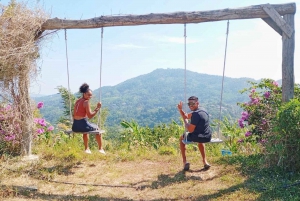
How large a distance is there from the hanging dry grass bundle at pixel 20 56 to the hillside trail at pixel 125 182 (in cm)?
135

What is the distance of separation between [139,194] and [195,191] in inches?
38.8

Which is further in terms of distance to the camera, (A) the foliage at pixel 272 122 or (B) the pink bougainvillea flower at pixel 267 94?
(B) the pink bougainvillea flower at pixel 267 94

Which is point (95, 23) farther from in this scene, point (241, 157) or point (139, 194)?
point (241, 157)

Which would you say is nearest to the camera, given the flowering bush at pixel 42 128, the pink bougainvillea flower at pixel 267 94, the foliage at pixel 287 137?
the foliage at pixel 287 137

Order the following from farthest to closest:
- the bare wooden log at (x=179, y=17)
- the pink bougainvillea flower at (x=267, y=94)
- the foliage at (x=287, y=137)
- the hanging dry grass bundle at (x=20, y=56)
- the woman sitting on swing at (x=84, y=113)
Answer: the pink bougainvillea flower at (x=267, y=94) → the woman sitting on swing at (x=84, y=113) → the hanging dry grass bundle at (x=20, y=56) → the bare wooden log at (x=179, y=17) → the foliage at (x=287, y=137)

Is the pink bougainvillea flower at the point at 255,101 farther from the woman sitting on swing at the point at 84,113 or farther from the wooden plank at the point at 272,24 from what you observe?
the woman sitting on swing at the point at 84,113

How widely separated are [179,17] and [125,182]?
3451 millimetres

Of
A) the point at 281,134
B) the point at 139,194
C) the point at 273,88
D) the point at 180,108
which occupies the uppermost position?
the point at 273,88

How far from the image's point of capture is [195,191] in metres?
5.23

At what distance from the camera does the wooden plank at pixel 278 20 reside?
5.61 metres

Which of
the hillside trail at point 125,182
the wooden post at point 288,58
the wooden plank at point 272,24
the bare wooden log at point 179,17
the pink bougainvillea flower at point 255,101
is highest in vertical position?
the bare wooden log at point 179,17

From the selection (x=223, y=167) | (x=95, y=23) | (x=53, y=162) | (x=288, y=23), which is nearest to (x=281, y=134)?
(x=223, y=167)

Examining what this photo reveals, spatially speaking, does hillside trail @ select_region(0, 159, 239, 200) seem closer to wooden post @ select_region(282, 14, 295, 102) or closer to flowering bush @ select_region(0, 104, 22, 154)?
flowering bush @ select_region(0, 104, 22, 154)

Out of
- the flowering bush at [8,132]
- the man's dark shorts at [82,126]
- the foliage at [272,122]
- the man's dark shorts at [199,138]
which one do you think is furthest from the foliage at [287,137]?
the flowering bush at [8,132]
